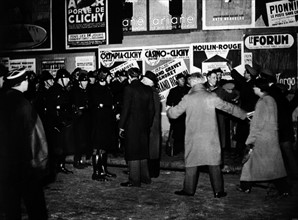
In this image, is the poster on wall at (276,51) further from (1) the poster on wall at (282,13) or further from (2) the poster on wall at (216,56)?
(2) the poster on wall at (216,56)

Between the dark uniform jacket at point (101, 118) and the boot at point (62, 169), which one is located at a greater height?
the dark uniform jacket at point (101, 118)

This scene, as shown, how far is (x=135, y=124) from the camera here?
8.52m

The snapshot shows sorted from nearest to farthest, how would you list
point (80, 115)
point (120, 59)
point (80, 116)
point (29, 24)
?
point (80, 115), point (80, 116), point (120, 59), point (29, 24)

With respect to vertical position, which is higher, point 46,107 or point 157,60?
point 157,60

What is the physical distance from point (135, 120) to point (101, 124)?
1.01 metres

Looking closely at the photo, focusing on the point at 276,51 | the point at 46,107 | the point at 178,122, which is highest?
the point at 276,51

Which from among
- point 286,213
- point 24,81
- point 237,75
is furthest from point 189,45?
point 24,81

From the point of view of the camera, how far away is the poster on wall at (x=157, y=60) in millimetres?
14016

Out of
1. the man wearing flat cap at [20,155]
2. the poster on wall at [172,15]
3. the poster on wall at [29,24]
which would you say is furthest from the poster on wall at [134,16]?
the man wearing flat cap at [20,155]

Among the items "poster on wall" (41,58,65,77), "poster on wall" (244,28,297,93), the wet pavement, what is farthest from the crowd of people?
"poster on wall" (41,58,65,77)

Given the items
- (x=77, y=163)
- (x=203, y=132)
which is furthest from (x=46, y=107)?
(x=203, y=132)

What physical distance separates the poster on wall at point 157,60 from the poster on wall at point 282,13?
2624mm

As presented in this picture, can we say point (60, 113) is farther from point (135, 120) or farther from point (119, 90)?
point (119, 90)

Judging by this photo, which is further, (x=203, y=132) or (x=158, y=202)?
(x=203, y=132)
